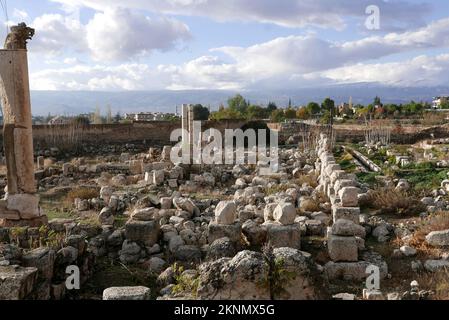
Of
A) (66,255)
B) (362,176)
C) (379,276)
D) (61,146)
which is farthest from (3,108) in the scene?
(61,146)

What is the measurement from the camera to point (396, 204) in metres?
11.0

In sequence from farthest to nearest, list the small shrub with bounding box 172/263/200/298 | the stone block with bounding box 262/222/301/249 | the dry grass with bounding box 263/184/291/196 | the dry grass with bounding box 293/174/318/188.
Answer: the dry grass with bounding box 293/174/318/188 < the dry grass with bounding box 263/184/291/196 < the stone block with bounding box 262/222/301/249 < the small shrub with bounding box 172/263/200/298

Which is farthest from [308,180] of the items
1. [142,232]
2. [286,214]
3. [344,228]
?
[142,232]

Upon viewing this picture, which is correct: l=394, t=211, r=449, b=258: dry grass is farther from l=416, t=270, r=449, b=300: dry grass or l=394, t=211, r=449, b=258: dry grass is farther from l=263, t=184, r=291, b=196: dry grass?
l=263, t=184, r=291, b=196: dry grass

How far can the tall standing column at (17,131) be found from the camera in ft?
30.1

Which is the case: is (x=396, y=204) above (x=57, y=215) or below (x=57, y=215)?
above

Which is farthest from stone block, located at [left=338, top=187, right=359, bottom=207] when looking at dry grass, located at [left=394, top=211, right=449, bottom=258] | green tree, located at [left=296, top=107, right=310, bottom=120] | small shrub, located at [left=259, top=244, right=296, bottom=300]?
green tree, located at [left=296, top=107, right=310, bottom=120]

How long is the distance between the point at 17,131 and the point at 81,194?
5006mm

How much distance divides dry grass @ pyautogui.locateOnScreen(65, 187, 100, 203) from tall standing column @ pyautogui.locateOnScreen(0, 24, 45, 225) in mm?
4308

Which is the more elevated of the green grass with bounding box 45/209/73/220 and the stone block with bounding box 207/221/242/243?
the stone block with bounding box 207/221/242/243

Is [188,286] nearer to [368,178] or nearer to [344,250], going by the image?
[344,250]

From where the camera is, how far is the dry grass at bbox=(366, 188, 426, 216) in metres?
10.8
